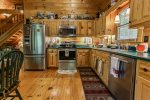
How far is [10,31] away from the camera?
7414 millimetres

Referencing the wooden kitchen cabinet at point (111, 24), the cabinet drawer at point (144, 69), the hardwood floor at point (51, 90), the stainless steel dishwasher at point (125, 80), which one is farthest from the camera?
the wooden kitchen cabinet at point (111, 24)

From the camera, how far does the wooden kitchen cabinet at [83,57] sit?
5.89m

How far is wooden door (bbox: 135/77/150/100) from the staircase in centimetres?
665

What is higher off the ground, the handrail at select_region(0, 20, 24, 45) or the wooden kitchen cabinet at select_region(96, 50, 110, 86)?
the handrail at select_region(0, 20, 24, 45)

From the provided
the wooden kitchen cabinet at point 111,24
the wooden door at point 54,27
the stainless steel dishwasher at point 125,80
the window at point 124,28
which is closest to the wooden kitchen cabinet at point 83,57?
the wooden door at point 54,27

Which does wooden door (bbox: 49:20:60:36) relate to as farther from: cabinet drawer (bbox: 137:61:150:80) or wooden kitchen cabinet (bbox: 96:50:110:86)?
cabinet drawer (bbox: 137:61:150:80)

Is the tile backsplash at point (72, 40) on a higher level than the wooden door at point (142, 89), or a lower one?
higher

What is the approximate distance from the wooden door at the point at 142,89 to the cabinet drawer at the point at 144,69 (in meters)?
0.05

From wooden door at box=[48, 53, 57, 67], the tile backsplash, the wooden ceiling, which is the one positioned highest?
the wooden ceiling

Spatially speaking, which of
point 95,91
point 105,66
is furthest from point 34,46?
point 95,91

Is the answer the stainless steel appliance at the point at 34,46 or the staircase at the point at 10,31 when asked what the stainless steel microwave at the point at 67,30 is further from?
the staircase at the point at 10,31

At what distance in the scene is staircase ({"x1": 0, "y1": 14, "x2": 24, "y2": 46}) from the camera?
7174 mm

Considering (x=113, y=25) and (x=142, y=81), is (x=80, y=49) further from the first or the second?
(x=142, y=81)

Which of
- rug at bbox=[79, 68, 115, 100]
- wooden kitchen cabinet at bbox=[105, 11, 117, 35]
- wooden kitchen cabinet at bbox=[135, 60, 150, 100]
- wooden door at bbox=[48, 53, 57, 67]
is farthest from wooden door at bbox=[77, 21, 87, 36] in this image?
wooden kitchen cabinet at bbox=[135, 60, 150, 100]
